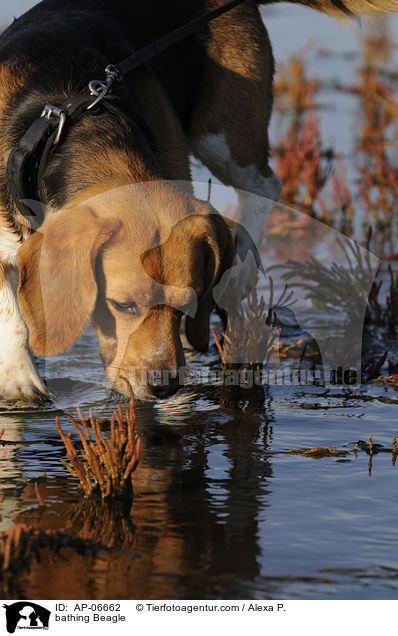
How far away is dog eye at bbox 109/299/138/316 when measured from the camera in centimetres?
395

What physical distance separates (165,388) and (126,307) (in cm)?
36

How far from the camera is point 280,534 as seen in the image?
9.61ft

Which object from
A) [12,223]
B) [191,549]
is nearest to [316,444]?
[191,549]

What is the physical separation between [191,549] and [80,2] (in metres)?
3.73

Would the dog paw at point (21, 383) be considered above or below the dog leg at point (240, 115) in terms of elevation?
below

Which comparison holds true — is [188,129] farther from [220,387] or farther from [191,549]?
[191,549]

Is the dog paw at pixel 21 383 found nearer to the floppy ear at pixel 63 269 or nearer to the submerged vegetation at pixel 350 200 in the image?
the floppy ear at pixel 63 269

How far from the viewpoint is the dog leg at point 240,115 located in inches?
239

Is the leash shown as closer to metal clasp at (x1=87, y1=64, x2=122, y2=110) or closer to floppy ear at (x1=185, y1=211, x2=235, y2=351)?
metal clasp at (x1=87, y1=64, x2=122, y2=110)

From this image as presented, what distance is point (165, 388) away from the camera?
3.96 m
